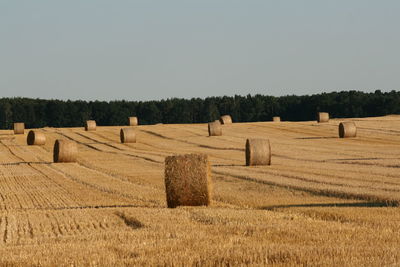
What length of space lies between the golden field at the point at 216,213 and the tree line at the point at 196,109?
62.3 meters

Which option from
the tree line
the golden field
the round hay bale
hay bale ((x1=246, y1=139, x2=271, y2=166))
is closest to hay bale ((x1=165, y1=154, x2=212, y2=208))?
the golden field

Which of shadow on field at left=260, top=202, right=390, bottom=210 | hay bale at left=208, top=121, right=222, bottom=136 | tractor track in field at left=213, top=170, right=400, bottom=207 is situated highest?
hay bale at left=208, top=121, right=222, bottom=136

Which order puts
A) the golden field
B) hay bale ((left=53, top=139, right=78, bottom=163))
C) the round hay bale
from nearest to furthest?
the golden field → hay bale ((left=53, top=139, right=78, bottom=163)) → the round hay bale

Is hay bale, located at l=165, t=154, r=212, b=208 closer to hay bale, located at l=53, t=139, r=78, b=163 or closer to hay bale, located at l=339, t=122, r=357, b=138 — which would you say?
hay bale, located at l=53, t=139, r=78, b=163

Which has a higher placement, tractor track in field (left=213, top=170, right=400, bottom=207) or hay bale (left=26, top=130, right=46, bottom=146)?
hay bale (left=26, top=130, right=46, bottom=146)

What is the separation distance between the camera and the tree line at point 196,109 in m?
101

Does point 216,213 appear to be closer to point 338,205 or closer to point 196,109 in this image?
point 338,205

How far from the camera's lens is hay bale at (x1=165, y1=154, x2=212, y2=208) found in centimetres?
1773

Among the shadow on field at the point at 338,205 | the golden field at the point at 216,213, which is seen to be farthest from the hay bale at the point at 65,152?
the shadow on field at the point at 338,205

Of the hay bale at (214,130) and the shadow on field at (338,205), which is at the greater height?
the hay bale at (214,130)

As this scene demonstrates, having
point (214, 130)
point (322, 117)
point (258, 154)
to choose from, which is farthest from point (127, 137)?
point (258, 154)

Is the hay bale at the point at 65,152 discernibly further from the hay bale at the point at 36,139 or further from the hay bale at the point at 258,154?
the hay bale at the point at 36,139

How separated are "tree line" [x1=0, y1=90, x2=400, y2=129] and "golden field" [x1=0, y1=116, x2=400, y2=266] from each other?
62.3 meters

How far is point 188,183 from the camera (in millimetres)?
17984
